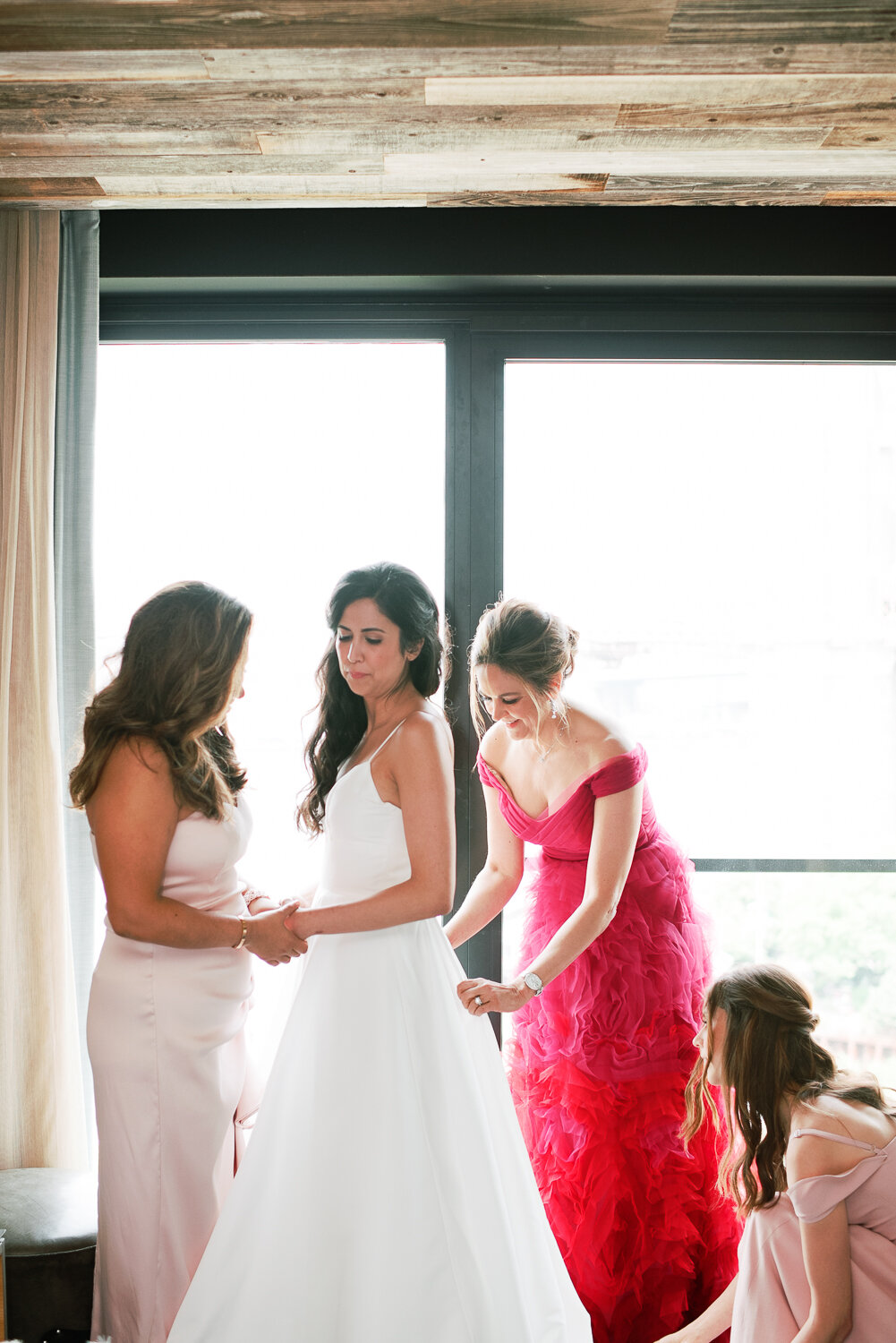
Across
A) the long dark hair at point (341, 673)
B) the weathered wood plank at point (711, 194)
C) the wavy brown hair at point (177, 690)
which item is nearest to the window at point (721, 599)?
the weathered wood plank at point (711, 194)

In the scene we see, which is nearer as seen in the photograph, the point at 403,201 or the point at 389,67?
the point at 389,67

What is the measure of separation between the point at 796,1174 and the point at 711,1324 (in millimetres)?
464

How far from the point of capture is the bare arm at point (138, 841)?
166 centimetres

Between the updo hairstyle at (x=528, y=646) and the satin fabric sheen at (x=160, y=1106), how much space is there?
67cm

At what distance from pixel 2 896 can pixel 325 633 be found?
1027 mm

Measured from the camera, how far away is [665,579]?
2.53m

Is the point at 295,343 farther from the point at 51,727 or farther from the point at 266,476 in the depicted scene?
the point at 51,727

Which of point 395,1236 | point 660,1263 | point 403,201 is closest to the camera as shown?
point 395,1236

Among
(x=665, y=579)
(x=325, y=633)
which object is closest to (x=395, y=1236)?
(x=325, y=633)

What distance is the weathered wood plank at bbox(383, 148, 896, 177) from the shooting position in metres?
2.05

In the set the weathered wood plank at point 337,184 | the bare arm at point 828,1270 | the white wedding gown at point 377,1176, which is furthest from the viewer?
the weathered wood plank at point 337,184

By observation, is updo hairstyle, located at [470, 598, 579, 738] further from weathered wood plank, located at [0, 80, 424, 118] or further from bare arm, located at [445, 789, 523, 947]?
weathered wood plank, located at [0, 80, 424, 118]

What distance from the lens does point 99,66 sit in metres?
1.78

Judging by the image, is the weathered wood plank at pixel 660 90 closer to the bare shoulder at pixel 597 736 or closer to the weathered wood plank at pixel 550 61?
the weathered wood plank at pixel 550 61
